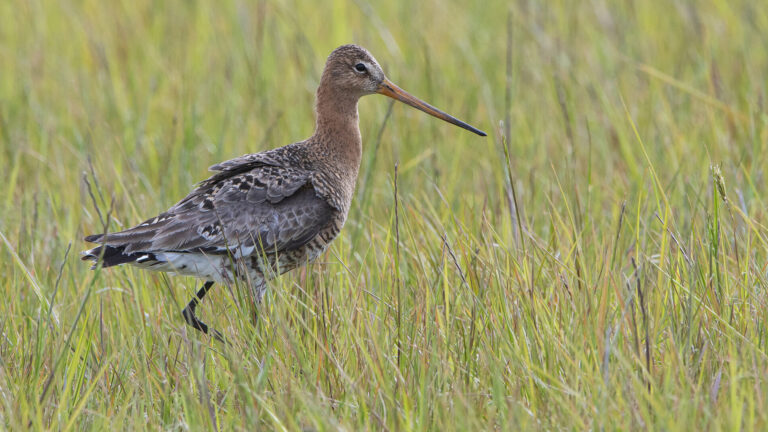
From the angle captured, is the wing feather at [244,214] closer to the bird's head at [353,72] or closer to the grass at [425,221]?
the grass at [425,221]

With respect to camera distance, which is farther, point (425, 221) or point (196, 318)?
point (425, 221)

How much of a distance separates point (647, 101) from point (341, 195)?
2.78 metres

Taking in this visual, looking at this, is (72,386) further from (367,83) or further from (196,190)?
(367,83)

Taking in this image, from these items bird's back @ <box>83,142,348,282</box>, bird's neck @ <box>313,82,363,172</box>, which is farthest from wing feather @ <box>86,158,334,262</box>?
bird's neck @ <box>313,82,363,172</box>

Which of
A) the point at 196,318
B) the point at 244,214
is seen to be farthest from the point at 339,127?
the point at 196,318

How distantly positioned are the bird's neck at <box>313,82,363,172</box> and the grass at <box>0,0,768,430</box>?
0.19 m

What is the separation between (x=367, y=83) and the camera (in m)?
5.64

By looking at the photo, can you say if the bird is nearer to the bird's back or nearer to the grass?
the bird's back

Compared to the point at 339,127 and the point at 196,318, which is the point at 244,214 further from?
the point at 339,127

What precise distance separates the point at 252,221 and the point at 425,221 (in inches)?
31.9

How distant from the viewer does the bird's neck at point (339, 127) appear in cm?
548

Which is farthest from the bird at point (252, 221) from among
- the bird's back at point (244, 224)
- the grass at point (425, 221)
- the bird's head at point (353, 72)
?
the bird's head at point (353, 72)

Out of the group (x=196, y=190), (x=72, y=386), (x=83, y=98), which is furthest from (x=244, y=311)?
(x=83, y=98)

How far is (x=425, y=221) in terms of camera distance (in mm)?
4934
